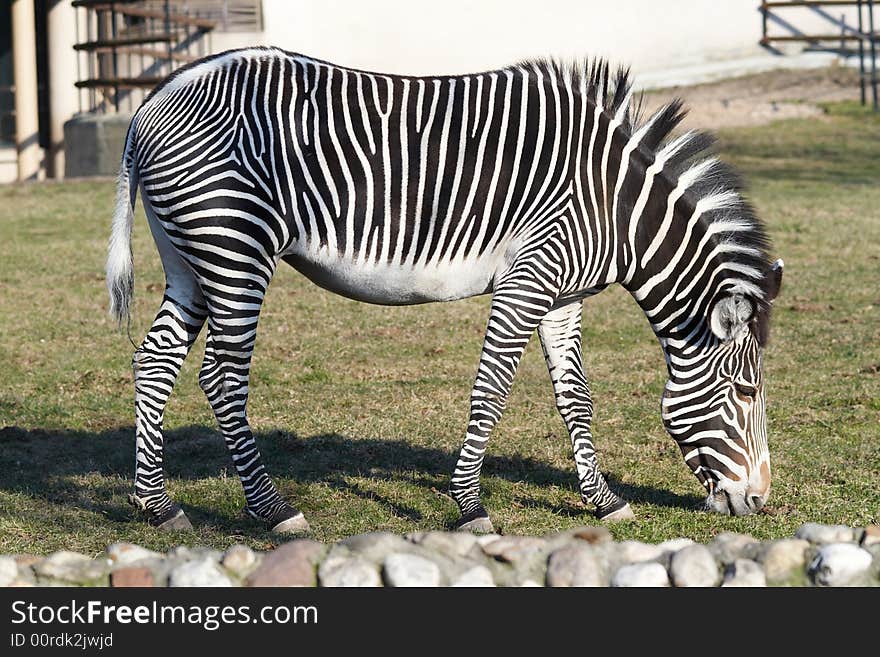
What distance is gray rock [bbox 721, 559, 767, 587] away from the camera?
3.94m

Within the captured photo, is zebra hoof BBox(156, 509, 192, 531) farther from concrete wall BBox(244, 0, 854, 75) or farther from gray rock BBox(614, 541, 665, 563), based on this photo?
concrete wall BBox(244, 0, 854, 75)

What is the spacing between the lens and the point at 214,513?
636cm

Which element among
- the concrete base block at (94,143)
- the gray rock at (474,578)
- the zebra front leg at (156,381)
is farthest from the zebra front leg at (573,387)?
the concrete base block at (94,143)

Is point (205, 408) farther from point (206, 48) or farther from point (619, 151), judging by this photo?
point (206, 48)

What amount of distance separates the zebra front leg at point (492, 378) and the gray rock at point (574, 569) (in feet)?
6.50

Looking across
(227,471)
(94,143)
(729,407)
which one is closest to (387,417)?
(227,471)

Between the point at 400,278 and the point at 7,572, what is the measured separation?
2673 millimetres

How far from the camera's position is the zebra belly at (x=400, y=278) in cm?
606

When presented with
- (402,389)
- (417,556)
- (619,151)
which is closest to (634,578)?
(417,556)

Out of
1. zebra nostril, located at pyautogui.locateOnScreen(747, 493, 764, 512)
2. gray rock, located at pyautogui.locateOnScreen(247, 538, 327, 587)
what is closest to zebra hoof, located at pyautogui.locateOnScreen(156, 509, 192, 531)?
gray rock, located at pyautogui.locateOnScreen(247, 538, 327, 587)

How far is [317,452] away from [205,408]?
4.43ft

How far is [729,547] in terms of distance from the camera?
4.14 meters

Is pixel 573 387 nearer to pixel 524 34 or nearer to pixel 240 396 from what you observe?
pixel 240 396

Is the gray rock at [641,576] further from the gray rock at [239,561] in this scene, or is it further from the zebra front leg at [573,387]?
the zebra front leg at [573,387]
